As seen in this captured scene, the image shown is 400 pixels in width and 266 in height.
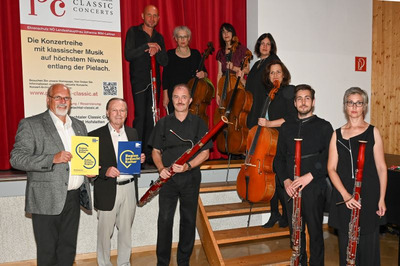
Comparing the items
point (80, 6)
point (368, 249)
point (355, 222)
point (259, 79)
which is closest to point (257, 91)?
point (259, 79)

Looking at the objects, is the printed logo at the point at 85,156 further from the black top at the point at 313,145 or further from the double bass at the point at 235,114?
the double bass at the point at 235,114

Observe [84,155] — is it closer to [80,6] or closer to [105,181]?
[105,181]

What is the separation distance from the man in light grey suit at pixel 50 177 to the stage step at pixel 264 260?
1.40m

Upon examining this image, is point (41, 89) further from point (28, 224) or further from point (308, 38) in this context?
point (308, 38)

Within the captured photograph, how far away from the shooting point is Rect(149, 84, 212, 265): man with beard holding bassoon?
2.99 metres

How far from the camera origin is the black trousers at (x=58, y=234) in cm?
250

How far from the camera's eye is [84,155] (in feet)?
8.30

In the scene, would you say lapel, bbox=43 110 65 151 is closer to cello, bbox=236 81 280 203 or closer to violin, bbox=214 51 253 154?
cello, bbox=236 81 280 203

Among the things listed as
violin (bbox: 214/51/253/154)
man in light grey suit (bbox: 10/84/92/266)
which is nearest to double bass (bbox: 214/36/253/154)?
violin (bbox: 214/51/253/154)

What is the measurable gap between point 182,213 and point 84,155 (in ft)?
3.31

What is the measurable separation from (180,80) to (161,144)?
1400mm

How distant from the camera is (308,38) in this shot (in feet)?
16.6

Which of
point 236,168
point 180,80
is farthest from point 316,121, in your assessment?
point 180,80

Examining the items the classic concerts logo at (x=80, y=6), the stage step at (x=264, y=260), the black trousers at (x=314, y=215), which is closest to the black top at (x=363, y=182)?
the black trousers at (x=314, y=215)
